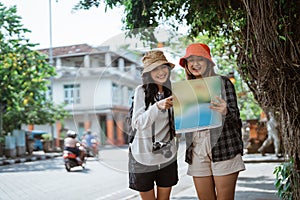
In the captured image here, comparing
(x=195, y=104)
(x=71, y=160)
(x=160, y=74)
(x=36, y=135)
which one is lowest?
(x=71, y=160)

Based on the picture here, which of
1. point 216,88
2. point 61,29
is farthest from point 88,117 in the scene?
point 61,29

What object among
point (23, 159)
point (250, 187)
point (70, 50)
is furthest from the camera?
point (250, 187)

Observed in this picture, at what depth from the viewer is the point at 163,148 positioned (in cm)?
178

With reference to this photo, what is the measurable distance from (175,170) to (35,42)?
4.62 ft

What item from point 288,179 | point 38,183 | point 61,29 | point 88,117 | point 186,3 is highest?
point 186,3

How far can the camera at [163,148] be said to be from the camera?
1.77 m

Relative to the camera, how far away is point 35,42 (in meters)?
2.73

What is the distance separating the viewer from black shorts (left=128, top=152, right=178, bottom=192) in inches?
70.6

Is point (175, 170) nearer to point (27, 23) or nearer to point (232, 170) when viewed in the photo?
point (232, 170)

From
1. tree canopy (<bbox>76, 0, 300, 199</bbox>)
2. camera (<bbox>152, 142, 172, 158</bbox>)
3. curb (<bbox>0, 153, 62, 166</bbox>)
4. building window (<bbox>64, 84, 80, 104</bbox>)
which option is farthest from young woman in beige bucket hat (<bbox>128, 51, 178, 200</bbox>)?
curb (<bbox>0, 153, 62, 166</bbox>)

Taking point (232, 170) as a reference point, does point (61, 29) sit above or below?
above

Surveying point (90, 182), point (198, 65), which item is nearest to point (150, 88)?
point (198, 65)

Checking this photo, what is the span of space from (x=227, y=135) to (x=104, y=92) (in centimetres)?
56

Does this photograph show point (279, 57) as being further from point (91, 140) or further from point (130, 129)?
point (91, 140)
